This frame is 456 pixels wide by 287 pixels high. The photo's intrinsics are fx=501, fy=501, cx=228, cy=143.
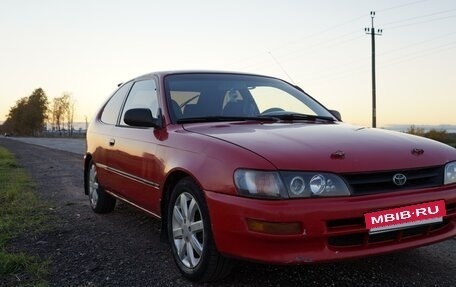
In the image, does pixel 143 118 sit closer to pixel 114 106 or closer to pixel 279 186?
pixel 279 186

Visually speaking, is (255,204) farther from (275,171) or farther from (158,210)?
(158,210)

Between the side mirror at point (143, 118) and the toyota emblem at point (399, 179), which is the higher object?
the side mirror at point (143, 118)

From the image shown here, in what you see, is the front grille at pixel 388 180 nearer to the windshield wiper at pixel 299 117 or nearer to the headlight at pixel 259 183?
the headlight at pixel 259 183

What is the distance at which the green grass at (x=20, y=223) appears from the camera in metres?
3.75

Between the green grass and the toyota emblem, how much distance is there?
8.02 ft

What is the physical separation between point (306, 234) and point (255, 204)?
0.34 meters

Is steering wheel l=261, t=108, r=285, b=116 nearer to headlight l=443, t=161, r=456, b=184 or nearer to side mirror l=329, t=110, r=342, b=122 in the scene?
side mirror l=329, t=110, r=342, b=122

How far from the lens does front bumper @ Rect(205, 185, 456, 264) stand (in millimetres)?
2883

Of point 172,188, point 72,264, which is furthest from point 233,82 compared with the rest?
point 72,264

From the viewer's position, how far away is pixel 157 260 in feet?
13.4

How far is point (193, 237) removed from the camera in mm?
3537

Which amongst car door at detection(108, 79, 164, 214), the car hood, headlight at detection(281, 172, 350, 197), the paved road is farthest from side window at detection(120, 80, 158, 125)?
the paved road

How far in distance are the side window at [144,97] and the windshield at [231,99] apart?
21cm

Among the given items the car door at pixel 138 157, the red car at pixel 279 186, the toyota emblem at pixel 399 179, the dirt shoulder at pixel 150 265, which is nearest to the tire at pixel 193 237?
the red car at pixel 279 186
